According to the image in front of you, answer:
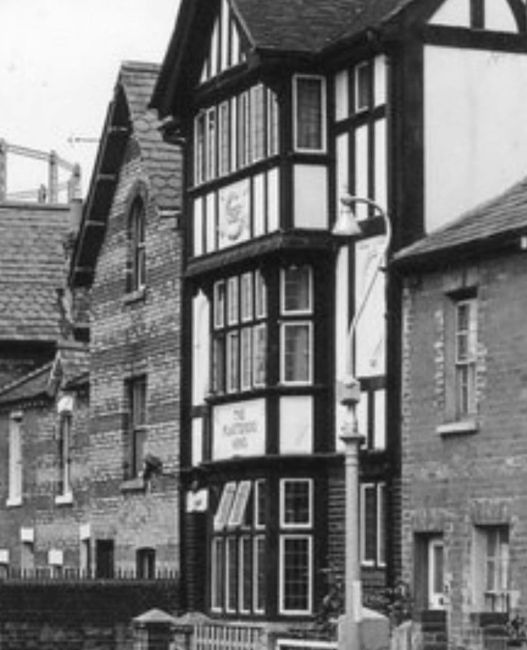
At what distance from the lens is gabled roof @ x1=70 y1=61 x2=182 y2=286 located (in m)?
44.1

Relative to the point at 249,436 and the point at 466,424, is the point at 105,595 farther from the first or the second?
the point at 466,424

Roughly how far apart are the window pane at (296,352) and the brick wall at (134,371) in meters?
5.45

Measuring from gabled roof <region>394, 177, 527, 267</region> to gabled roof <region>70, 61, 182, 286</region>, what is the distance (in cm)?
957

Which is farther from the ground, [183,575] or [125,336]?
[125,336]

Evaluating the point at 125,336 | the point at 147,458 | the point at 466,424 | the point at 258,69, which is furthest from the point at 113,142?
the point at 466,424

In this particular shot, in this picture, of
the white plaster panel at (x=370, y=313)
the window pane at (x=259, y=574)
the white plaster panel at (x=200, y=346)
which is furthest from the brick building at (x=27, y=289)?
Result: the white plaster panel at (x=370, y=313)

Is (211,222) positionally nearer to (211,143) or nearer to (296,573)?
(211,143)

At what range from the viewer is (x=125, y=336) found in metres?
45.3

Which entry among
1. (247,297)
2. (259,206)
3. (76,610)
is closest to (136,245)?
(247,297)

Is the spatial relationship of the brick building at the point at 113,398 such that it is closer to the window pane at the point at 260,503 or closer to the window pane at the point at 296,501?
the window pane at the point at 260,503

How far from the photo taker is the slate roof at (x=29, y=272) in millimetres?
56625

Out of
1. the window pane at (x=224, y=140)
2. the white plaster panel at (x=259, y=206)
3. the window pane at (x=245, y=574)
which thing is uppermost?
the window pane at (x=224, y=140)

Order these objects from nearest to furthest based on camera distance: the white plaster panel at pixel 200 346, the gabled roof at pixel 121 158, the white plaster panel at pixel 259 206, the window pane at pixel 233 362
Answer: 1. the white plaster panel at pixel 259 206
2. the window pane at pixel 233 362
3. the white plaster panel at pixel 200 346
4. the gabled roof at pixel 121 158

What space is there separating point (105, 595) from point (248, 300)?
20.5 feet
